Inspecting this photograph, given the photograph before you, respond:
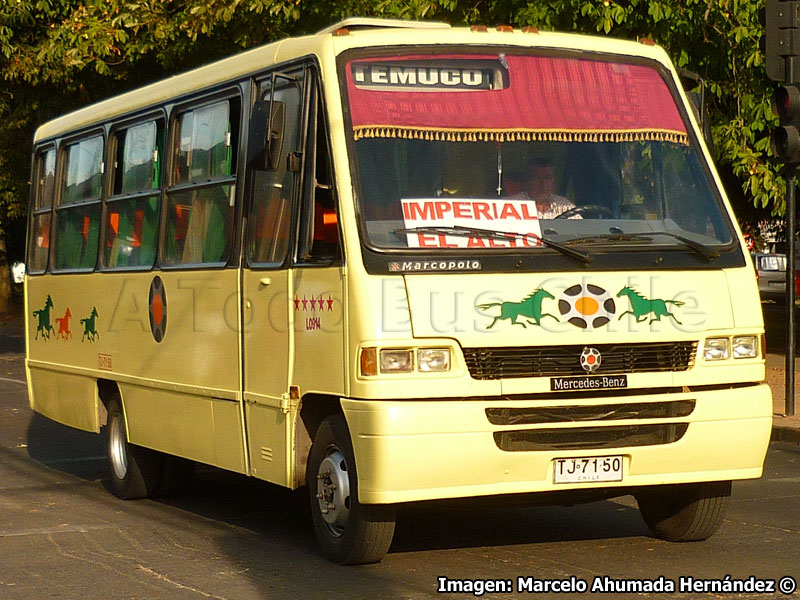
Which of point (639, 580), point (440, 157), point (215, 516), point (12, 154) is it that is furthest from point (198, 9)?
point (12, 154)

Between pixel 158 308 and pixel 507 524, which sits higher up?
pixel 158 308

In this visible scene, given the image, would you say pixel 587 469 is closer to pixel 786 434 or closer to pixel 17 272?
pixel 786 434

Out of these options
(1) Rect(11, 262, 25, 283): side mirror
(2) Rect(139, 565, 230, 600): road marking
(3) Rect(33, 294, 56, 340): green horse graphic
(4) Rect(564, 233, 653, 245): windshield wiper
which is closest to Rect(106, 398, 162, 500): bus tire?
(3) Rect(33, 294, 56, 340): green horse graphic

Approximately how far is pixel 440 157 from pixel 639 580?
224cm

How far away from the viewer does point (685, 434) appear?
309 inches

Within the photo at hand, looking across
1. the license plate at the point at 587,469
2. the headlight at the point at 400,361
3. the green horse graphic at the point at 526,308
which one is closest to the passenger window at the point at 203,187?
the headlight at the point at 400,361

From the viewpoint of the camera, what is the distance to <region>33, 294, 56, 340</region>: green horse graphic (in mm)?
13141

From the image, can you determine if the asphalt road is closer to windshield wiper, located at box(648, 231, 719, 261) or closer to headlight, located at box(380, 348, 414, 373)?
headlight, located at box(380, 348, 414, 373)

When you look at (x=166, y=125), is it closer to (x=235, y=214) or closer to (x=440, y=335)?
(x=235, y=214)

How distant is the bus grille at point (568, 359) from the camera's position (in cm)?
759

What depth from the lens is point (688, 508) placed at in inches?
331

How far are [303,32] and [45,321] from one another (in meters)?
9.49

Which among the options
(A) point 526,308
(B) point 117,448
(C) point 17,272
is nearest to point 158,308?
(B) point 117,448

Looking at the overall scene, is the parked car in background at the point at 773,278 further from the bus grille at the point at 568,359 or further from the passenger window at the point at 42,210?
the bus grille at the point at 568,359
